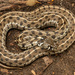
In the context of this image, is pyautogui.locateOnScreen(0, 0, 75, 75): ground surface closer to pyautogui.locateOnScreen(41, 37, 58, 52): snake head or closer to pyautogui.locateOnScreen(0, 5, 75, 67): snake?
pyautogui.locateOnScreen(0, 5, 75, 67): snake

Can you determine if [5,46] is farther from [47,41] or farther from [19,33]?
[47,41]

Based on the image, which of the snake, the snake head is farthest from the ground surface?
the snake head

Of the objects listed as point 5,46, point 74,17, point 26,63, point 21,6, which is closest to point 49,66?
point 26,63

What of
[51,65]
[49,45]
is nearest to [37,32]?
[49,45]

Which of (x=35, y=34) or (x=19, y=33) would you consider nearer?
(x=35, y=34)

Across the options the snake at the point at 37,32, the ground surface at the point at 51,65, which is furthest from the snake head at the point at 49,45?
the ground surface at the point at 51,65

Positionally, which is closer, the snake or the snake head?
the snake

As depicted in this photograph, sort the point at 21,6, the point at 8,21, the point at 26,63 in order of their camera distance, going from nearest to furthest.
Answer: the point at 26,63 → the point at 8,21 → the point at 21,6

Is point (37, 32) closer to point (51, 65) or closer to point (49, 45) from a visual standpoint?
point (49, 45)

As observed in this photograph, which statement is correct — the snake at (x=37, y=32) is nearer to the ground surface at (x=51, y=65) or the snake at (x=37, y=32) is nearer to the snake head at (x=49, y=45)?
the snake head at (x=49, y=45)
